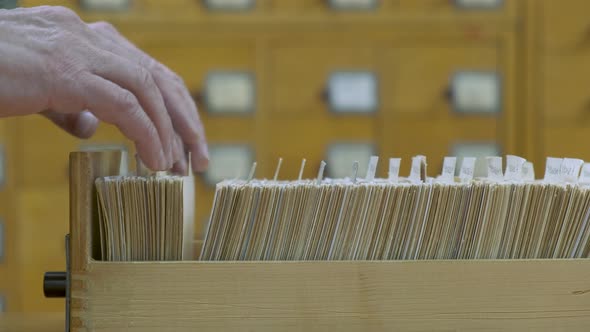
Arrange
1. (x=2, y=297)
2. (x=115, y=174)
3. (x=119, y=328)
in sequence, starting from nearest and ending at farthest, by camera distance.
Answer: (x=119, y=328)
(x=115, y=174)
(x=2, y=297)

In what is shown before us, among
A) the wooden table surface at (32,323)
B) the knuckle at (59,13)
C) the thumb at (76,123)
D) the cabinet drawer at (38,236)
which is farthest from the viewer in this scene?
the cabinet drawer at (38,236)

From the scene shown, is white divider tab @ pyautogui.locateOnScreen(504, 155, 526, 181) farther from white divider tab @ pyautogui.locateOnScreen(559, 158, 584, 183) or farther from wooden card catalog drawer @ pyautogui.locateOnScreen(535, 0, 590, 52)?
wooden card catalog drawer @ pyautogui.locateOnScreen(535, 0, 590, 52)

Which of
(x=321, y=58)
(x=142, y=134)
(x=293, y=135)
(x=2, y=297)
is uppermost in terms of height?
(x=142, y=134)

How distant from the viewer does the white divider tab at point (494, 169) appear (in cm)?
84

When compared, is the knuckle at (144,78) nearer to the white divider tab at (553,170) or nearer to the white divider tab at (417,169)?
the white divider tab at (417,169)

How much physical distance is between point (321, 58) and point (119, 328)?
1780mm

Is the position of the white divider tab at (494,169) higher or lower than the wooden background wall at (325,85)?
higher

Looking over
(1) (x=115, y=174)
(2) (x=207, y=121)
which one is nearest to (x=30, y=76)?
(1) (x=115, y=174)

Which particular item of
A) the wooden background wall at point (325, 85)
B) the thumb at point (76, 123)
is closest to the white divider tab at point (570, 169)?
the thumb at point (76, 123)

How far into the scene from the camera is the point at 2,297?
244 centimetres

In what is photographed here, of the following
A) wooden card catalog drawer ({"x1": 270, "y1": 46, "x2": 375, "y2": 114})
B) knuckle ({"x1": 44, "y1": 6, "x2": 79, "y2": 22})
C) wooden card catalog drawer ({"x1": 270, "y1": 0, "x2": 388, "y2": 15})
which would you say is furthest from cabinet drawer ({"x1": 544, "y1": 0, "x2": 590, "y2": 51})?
knuckle ({"x1": 44, "y1": 6, "x2": 79, "y2": 22})

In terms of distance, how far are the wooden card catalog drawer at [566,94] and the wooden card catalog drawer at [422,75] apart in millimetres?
247

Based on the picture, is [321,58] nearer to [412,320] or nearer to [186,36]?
[186,36]

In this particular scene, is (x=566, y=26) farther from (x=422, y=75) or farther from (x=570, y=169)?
(x=570, y=169)
